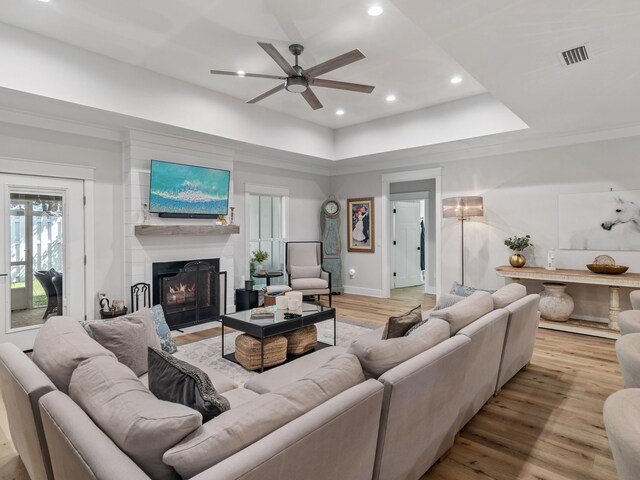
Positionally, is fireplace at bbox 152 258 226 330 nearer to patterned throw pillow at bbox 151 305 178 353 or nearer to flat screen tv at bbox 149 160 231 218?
flat screen tv at bbox 149 160 231 218

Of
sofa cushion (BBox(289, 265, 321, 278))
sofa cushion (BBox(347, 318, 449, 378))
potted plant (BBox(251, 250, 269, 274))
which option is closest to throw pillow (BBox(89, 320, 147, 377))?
sofa cushion (BBox(347, 318, 449, 378))

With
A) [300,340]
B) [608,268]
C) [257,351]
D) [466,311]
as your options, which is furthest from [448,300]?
[608,268]

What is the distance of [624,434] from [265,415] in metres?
0.99

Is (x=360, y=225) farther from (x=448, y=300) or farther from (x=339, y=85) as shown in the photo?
(x=448, y=300)

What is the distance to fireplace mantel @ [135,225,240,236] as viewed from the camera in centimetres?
462

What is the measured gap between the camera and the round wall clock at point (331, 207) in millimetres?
7523

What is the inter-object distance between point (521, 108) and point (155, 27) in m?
3.78

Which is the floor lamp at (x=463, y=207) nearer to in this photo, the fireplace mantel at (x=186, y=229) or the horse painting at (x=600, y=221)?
the horse painting at (x=600, y=221)

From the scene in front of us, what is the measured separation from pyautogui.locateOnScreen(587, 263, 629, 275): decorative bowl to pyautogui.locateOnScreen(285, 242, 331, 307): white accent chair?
11.8 feet

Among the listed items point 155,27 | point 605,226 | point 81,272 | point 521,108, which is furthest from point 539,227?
point 81,272

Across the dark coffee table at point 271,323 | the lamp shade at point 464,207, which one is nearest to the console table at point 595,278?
the lamp shade at point 464,207

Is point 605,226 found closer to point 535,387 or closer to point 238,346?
point 535,387

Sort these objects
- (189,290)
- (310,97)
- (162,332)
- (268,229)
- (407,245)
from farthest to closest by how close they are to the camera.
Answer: (407,245)
(268,229)
(189,290)
(310,97)
(162,332)

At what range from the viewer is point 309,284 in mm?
6047
